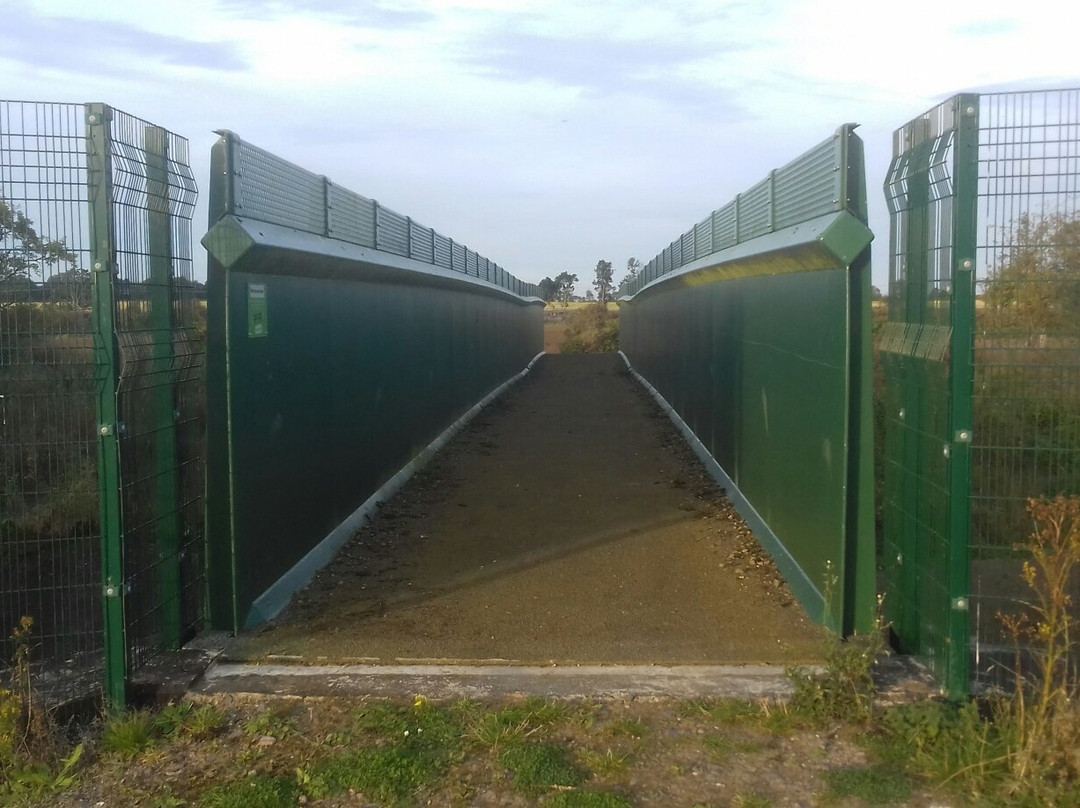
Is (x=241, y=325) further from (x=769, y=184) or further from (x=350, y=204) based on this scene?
(x=769, y=184)

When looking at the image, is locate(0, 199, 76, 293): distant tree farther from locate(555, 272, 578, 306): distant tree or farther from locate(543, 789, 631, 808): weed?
locate(555, 272, 578, 306): distant tree

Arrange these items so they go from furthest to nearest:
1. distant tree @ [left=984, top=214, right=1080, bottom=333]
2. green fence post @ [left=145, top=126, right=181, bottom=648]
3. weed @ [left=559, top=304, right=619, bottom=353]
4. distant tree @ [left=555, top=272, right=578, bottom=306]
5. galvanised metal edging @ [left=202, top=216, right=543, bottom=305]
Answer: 1. distant tree @ [left=555, top=272, right=578, bottom=306]
2. weed @ [left=559, top=304, right=619, bottom=353]
3. galvanised metal edging @ [left=202, top=216, right=543, bottom=305]
4. green fence post @ [left=145, top=126, right=181, bottom=648]
5. distant tree @ [left=984, top=214, right=1080, bottom=333]

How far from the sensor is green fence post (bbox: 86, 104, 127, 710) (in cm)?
469

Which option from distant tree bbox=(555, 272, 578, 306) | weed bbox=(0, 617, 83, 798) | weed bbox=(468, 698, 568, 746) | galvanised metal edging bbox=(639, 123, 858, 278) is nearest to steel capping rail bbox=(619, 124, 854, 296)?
galvanised metal edging bbox=(639, 123, 858, 278)

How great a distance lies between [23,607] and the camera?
5.78 meters

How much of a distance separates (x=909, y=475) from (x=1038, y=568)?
0.90 m

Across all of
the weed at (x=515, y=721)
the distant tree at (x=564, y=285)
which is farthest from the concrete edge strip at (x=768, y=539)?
the distant tree at (x=564, y=285)

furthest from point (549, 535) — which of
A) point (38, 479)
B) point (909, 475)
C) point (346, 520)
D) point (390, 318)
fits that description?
point (38, 479)

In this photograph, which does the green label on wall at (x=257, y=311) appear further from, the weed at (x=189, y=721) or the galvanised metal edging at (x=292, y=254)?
the weed at (x=189, y=721)

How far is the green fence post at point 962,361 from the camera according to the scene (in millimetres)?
4430

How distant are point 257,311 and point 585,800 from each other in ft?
10.6

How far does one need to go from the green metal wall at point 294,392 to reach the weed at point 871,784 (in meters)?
3.13

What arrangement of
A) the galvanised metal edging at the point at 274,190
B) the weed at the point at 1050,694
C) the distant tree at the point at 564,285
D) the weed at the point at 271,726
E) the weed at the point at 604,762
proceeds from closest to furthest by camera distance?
the weed at the point at 1050,694 → the weed at the point at 604,762 → the weed at the point at 271,726 → the galvanised metal edging at the point at 274,190 → the distant tree at the point at 564,285

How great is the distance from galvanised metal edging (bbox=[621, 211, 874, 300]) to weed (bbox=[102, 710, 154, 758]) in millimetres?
3768
